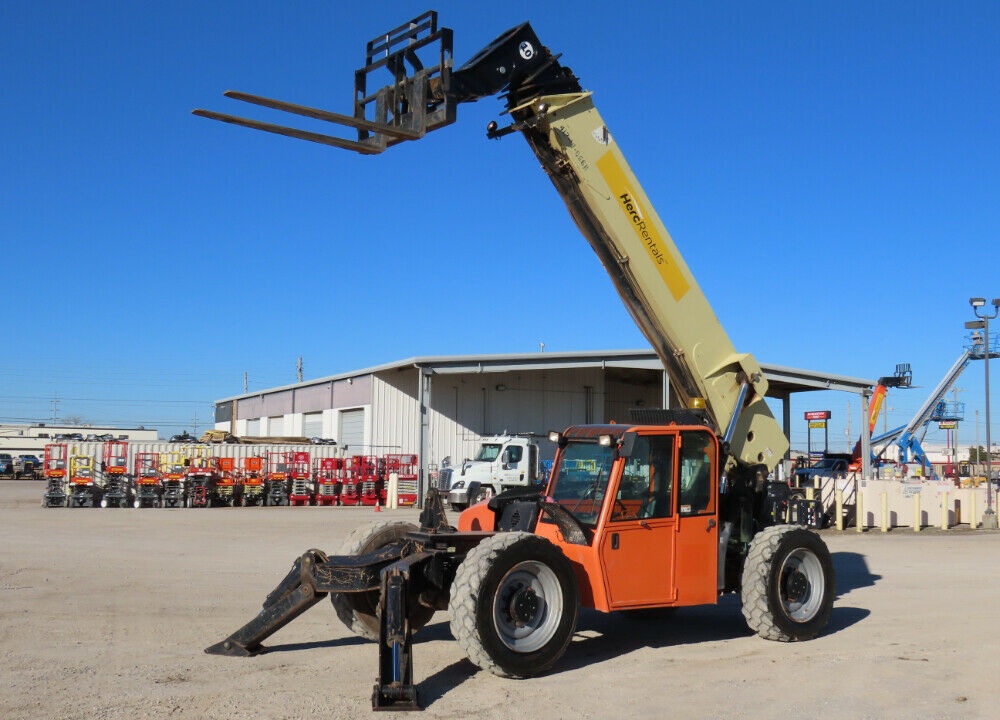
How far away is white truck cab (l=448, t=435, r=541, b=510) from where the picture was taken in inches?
1249

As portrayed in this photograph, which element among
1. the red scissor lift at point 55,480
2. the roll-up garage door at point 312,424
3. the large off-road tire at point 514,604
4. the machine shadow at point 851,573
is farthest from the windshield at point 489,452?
the large off-road tire at point 514,604

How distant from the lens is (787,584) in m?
9.70

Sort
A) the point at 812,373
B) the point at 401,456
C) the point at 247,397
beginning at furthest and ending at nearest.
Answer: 1. the point at 247,397
2. the point at 401,456
3. the point at 812,373

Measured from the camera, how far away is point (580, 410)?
149ft

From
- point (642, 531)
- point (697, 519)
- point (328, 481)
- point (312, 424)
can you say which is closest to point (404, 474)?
point (328, 481)

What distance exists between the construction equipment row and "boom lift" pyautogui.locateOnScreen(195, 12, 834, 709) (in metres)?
25.2

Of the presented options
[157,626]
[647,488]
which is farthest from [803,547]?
[157,626]

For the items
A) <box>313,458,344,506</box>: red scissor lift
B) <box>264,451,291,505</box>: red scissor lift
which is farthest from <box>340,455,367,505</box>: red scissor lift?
<box>264,451,291,505</box>: red scissor lift

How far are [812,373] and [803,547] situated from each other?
28313mm

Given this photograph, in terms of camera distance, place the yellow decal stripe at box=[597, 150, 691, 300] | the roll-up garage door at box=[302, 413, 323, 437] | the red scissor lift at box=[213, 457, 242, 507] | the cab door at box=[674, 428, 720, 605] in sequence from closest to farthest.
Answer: the cab door at box=[674, 428, 720, 605] < the yellow decal stripe at box=[597, 150, 691, 300] < the red scissor lift at box=[213, 457, 242, 507] < the roll-up garage door at box=[302, 413, 323, 437]

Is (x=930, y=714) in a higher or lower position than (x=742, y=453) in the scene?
lower

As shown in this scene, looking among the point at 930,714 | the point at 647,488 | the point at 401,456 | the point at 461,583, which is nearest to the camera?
the point at 930,714

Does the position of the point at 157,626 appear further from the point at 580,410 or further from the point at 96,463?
the point at 580,410

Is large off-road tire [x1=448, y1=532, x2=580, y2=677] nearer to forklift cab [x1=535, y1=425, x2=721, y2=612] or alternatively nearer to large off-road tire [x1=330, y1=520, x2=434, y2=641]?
forklift cab [x1=535, y1=425, x2=721, y2=612]
